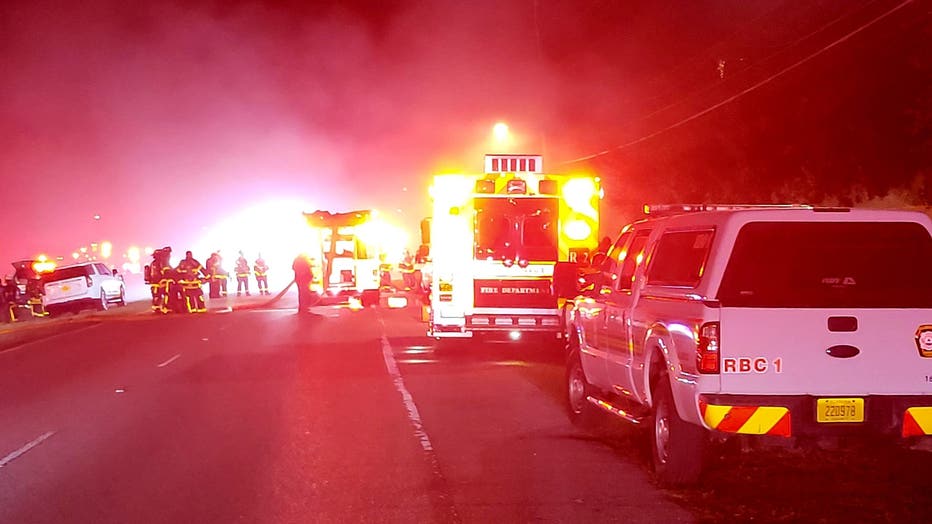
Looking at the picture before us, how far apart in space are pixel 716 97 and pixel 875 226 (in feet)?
102

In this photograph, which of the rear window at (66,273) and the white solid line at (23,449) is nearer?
the white solid line at (23,449)

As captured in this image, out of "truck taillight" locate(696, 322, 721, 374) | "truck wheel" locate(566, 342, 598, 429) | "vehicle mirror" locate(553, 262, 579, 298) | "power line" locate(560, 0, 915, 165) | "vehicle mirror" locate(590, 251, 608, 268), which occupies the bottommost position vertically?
"truck wheel" locate(566, 342, 598, 429)

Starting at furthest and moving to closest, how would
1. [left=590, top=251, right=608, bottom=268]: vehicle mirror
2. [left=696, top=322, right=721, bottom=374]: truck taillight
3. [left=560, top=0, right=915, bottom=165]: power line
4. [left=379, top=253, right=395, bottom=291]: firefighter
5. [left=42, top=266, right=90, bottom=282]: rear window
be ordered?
[left=379, top=253, right=395, bottom=291]: firefighter → [left=42, top=266, right=90, bottom=282]: rear window → [left=560, top=0, right=915, bottom=165]: power line → [left=590, top=251, right=608, bottom=268]: vehicle mirror → [left=696, top=322, right=721, bottom=374]: truck taillight

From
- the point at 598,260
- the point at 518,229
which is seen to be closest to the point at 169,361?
the point at 518,229

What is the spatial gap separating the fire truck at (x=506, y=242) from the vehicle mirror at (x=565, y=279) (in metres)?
6.51

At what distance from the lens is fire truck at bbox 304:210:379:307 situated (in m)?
33.0

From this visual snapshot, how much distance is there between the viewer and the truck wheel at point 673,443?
8.09 metres

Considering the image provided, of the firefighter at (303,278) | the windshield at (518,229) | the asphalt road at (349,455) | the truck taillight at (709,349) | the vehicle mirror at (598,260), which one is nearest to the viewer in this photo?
the truck taillight at (709,349)

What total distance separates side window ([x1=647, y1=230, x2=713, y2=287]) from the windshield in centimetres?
876

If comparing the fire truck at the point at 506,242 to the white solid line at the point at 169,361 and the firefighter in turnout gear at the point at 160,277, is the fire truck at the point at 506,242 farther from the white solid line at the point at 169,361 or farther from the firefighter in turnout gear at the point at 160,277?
the firefighter in turnout gear at the point at 160,277

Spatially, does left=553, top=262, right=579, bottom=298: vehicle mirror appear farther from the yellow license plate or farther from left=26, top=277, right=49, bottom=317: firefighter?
left=26, top=277, right=49, bottom=317: firefighter

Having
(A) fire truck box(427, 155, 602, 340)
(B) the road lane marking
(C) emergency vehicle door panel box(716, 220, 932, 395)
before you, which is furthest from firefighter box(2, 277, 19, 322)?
(C) emergency vehicle door panel box(716, 220, 932, 395)

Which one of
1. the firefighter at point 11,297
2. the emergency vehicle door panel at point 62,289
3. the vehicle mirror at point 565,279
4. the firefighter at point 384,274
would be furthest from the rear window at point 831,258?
the emergency vehicle door panel at point 62,289

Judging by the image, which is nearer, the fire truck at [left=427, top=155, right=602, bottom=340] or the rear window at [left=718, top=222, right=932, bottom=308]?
the rear window at [left=718, top=222, right=932, bottom=308]
